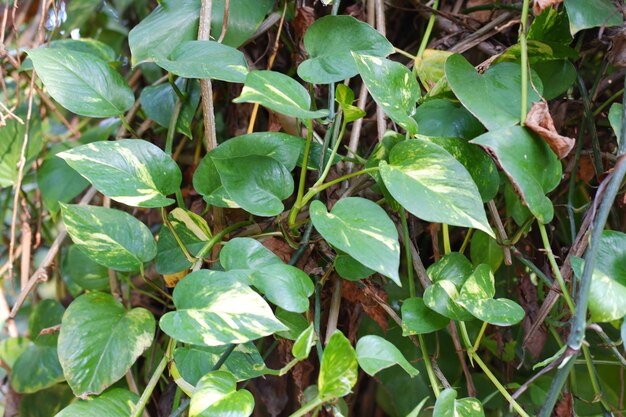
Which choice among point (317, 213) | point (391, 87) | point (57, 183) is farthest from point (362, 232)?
point (57, 183)

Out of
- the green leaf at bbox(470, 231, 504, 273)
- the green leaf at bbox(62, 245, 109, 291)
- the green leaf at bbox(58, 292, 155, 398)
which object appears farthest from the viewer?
the green leaf at bbox(62, 245, 109, 291)

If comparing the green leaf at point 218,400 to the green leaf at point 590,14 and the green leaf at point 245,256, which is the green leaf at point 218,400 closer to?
the green leaf at point 245,256

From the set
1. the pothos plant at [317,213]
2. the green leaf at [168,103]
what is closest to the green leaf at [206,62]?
the pothos plant at [317,213]

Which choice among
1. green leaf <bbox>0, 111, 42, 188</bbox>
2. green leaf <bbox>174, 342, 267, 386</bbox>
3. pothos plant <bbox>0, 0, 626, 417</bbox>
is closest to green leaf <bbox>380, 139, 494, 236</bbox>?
pothos plant <bbox>0, 0, 626, 417</bbox>

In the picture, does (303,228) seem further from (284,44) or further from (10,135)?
(10,135)

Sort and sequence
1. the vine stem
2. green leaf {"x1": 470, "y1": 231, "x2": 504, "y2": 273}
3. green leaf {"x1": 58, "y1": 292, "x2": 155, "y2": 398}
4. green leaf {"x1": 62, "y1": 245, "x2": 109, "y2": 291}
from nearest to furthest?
1. the vine stem
2. green leaf {"x1": 58, "y1": 292, "x2": 155, "y2": 398}
3. green leaf {"x1": 470, "y1": 231, "x2": 504, "y2": 273}
4. green leaf {"x1": 62, "y1": 245, "x2": 109, "y2": 291}

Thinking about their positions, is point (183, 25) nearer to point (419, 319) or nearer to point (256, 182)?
point (256, 182)

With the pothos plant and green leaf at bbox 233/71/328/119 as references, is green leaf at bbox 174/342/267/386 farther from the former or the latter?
green leaf at bbox 233/71/328/119
